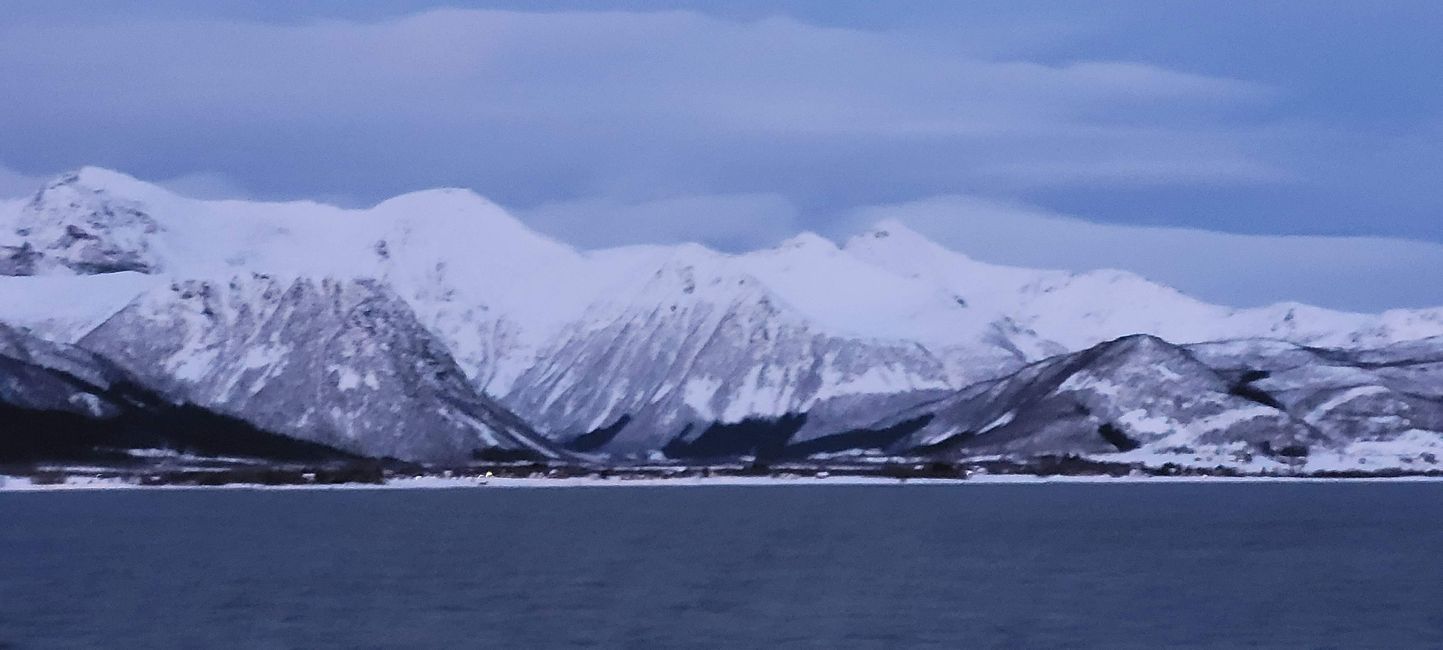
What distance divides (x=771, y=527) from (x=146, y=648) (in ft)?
293

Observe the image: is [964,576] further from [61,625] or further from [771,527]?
[771,527]

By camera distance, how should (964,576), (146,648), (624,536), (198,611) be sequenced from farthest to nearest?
A: (624,536), (964,576), (198,611), (146,648)

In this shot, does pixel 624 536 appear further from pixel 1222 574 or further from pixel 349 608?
pixel 349 608

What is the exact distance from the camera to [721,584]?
101625 mm

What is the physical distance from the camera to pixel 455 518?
17575 centimetres

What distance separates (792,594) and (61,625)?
30.1 m

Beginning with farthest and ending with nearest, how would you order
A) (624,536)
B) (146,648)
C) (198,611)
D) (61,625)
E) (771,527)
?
(771,527)
(624,536)
(198,611)
(61,625)
(146,648)

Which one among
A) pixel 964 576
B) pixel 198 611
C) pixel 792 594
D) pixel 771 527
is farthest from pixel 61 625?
pixel 771 527

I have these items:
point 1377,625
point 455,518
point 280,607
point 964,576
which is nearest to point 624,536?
point 455,518

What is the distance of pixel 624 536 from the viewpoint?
147 metres

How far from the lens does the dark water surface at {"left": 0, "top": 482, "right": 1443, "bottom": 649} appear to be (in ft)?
258

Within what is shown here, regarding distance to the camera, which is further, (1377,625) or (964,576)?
(964,576)

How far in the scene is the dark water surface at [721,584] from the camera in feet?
258

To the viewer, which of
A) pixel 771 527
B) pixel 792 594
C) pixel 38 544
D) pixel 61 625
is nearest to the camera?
pixel 61 625
